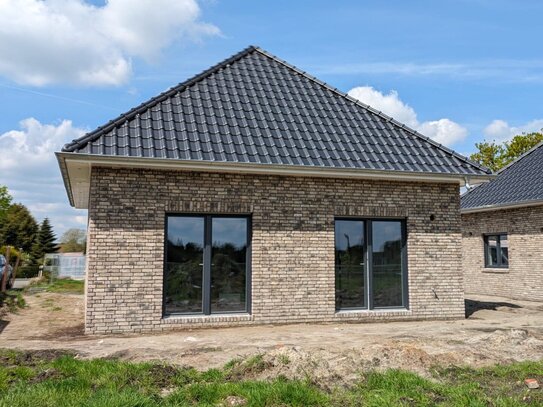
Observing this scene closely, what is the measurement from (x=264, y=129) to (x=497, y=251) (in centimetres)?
1222

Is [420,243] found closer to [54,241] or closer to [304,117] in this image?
[304,117]

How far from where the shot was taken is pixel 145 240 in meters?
10.2

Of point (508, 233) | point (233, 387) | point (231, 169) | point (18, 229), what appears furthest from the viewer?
point (18, 229)

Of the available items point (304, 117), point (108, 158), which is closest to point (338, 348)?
point (108, 158)

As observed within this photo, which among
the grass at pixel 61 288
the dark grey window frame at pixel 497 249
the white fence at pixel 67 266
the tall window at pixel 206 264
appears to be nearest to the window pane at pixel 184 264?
→ the tall window at pixel 206 264

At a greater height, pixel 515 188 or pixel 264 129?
pixel 264 129

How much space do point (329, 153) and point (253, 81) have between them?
3.38m

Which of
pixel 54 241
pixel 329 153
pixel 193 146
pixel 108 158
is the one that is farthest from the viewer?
pixel 54 241

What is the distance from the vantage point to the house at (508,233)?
17.7 meters

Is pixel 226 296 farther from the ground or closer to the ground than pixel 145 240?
closer to the ground

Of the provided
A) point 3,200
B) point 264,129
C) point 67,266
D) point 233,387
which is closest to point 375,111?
point 264,129

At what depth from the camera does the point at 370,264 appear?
1185cm

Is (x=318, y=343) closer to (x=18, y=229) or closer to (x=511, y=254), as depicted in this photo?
(x=511, y=254)

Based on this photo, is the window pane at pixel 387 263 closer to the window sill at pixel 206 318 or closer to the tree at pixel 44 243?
the window sill at pixel 206 318
